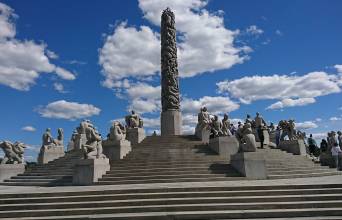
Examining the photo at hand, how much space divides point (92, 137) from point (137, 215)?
8885 mm

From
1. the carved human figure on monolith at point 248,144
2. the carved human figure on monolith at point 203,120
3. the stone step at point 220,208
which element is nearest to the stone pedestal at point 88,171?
the stone step at point 220,208

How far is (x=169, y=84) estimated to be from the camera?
3158 centimetres

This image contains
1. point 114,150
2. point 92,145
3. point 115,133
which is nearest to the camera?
point 92,145

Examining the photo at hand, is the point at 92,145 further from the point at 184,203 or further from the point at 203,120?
the point at 203,120

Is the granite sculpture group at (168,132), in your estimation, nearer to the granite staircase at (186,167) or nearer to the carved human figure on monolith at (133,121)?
the carved human figure on monolith at (133,121)

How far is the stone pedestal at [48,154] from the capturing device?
79.3 ft

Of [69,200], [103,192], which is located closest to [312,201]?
[103,192]

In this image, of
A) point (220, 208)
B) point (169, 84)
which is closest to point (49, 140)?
point (169, 84)

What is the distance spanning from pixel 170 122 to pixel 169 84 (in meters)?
3.74

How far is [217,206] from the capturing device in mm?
10148

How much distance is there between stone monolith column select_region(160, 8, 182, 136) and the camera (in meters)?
31.2

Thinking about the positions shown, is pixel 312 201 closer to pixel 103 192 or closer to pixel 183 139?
pixel 103 192

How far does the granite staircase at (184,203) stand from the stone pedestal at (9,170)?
1042 centimetres

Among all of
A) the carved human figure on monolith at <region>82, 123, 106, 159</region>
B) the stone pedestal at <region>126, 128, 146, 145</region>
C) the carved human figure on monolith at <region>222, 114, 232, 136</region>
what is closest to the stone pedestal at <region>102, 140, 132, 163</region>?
the carved human figure on monolith at <region>82, 123, 106, 159</region>
